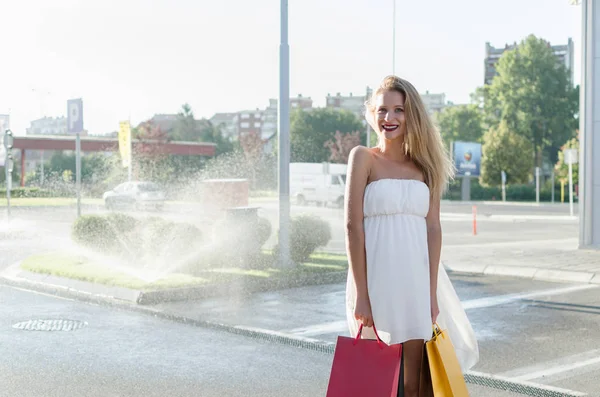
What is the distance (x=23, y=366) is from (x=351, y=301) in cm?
352

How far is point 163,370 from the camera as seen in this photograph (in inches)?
238

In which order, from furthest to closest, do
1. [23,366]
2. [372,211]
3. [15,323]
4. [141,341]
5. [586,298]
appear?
1. [586,298]
2. [15,323]
3. [141,341]
4. [23,366]
5. [372,211]

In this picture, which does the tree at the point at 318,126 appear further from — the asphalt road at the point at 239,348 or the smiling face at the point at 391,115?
the smiling face at the point at 391,115

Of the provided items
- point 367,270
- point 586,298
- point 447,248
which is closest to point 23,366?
point 367,270

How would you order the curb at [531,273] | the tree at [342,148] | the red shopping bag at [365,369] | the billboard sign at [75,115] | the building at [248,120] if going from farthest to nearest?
the building at [248,120], the tree at [342,148], the billboard sign at [75,115], the curb at [531,273], the red shopping bag at [365,369]

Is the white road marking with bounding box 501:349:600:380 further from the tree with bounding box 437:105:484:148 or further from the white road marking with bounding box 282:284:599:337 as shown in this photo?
the tree with bounding box 437:105:484:148

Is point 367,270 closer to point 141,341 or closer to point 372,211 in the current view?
point 372,211

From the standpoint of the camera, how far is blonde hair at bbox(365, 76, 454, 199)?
11.6 ft

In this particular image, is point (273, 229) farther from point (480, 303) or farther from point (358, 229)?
point (358, 229)

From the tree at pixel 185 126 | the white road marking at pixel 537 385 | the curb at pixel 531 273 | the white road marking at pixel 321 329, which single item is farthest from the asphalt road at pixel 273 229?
the tree at pixel 185 126

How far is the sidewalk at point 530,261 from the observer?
1177 centimetres

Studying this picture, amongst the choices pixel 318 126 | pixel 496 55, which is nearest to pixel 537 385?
pixel 318 126

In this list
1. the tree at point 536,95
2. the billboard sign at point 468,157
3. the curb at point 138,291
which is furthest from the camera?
the tree at point 536,95

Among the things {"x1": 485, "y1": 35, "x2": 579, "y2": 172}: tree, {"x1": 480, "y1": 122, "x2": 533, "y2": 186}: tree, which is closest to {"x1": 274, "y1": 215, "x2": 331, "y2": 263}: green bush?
{"x1": 480, "y1": 122, "x2": 533, "y2": 186}: tree
